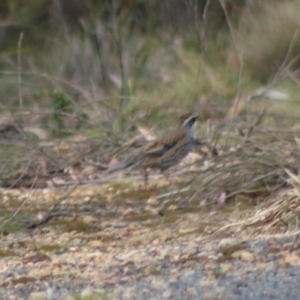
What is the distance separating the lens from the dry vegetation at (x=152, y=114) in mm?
6141

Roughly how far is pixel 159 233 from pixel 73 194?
1.79 meters

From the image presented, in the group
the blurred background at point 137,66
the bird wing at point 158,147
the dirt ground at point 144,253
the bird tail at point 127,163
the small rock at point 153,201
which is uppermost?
the dirt ground at point 144,253

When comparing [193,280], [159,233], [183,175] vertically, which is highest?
[193,280]

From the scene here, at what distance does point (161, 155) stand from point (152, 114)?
189 cm

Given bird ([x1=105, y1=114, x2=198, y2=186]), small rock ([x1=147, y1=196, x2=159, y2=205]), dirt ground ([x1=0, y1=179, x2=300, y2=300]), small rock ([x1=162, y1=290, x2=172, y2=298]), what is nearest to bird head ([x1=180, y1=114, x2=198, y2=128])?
bird ([x1=105, y1=114, x2=198, y2=186])

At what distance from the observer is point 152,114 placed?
926 centimetres

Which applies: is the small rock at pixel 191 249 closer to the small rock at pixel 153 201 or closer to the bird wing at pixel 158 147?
the small rock at pixel 153 201

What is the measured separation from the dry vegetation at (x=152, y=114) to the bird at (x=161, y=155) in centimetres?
13

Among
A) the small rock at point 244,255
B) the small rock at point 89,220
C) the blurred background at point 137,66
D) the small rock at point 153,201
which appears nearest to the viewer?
the small rock at point 244,255

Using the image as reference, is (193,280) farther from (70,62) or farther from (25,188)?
(70,62)

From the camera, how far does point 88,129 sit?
9133 millimetres

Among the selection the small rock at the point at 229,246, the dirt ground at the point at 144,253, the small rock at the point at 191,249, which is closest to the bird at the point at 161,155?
the dirt ground at the point at 144,253

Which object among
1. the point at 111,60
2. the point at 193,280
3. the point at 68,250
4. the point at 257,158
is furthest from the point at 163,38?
the point at 193,280

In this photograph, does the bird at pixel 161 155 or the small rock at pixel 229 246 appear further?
the bird at pixel 161 155
